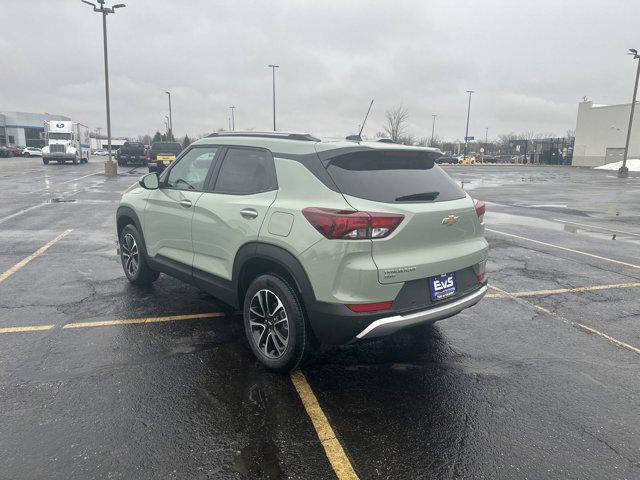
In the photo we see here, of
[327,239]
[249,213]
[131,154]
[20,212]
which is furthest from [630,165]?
[327,239]

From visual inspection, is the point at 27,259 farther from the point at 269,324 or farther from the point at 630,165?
the point at 630,165

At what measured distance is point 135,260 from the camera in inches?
230

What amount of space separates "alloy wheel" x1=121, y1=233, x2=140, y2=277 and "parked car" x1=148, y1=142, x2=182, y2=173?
84.7ft

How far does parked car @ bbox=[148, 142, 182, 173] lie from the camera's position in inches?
1214

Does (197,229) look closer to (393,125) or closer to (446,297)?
(446,297)

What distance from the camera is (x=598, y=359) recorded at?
162 inches

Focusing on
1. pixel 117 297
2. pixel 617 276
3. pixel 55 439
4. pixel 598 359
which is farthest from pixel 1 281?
pixel 617 276

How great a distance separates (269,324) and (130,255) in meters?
2.99

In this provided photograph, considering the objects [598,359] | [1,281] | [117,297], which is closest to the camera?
[598,359]

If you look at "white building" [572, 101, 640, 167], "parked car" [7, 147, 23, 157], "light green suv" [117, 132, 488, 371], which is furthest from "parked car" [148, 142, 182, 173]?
"white building" [572, 101, 640, 167]

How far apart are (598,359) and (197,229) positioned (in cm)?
378

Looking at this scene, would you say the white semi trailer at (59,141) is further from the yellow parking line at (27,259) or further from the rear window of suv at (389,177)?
the rear window of suv at (389,177)

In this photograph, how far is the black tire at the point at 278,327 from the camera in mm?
3498

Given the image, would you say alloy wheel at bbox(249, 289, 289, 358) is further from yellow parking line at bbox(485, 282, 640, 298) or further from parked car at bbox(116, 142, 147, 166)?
parked car at bbox(116, 142, 147, 166)
